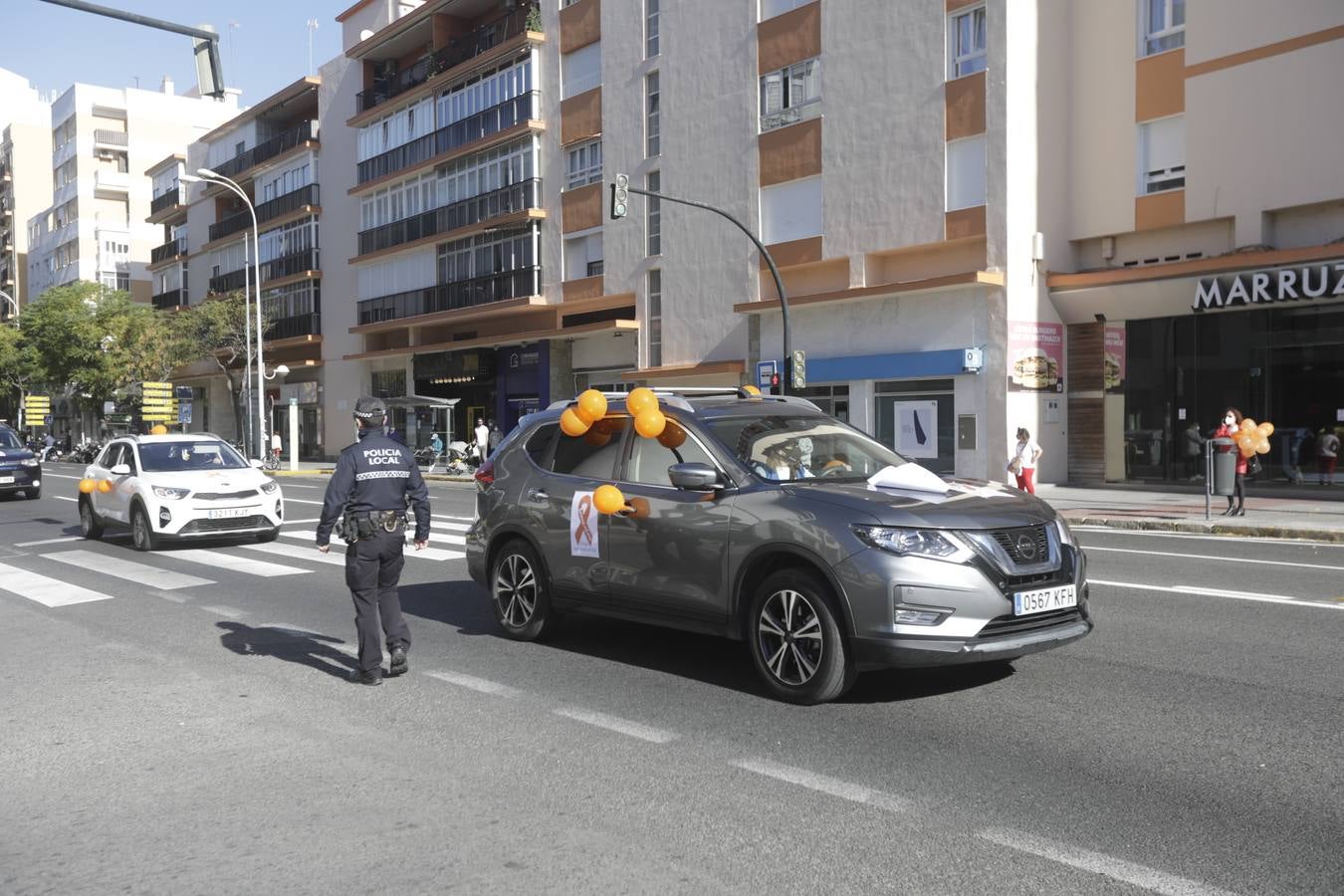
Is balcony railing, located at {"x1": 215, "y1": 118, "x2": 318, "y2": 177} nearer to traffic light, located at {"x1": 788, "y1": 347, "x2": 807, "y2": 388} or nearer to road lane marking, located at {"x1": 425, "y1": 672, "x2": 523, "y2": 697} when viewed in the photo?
traffic light, located at {"x1": 788, "y1": 347, "x2": 807, "y2": 388}

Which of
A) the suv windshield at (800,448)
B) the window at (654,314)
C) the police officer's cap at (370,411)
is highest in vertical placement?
the window at (654,314)

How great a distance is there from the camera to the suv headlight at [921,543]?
569 centimetres

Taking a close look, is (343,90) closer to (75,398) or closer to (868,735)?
(75,398)

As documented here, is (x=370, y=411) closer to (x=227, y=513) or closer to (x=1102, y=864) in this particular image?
(x=1102, y=864)

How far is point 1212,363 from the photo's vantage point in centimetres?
2375

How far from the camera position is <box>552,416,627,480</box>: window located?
24.6ft

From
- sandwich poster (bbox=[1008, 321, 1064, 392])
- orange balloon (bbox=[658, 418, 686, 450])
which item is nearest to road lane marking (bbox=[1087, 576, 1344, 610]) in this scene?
orange balloon (bbox=[658, 418, 686, 450])

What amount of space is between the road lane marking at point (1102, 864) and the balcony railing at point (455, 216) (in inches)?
1409

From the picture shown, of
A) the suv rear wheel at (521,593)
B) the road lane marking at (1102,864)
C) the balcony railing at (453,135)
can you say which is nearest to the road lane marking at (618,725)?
the suv rear wheel at (521,593)

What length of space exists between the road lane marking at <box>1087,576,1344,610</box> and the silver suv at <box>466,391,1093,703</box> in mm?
3852

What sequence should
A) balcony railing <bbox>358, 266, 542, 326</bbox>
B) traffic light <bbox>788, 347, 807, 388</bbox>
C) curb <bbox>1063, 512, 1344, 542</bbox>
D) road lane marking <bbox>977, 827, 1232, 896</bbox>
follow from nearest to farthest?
road lane marking <bbox>977, 827, 1232, 896</bbox> → curb <bbox>1063, 512, 1344, 542</bbox> → traffic light <bbox>788, 347, 807, 388</bbox> → balcony railing <bbox>358, 266, 542, 326</bbox>

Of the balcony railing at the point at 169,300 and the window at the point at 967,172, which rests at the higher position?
the balcony railing at the point at 169,300

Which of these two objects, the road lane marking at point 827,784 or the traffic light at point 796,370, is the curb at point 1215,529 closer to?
the traffic light at point 796,370

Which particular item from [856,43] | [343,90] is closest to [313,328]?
[343,90]
